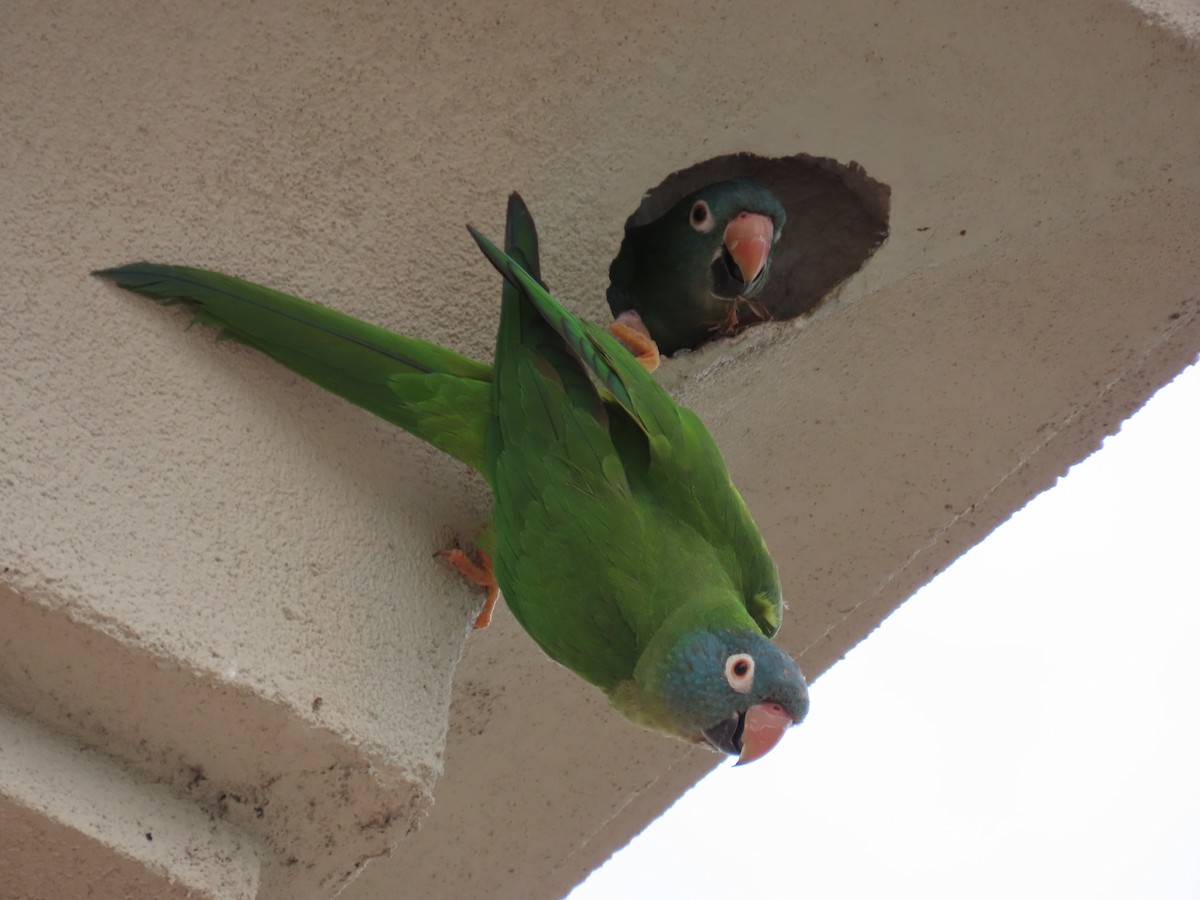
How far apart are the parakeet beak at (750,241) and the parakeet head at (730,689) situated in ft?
3.88

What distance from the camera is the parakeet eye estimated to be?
316cm

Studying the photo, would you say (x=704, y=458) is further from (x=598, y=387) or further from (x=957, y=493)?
(x=957, y=493)

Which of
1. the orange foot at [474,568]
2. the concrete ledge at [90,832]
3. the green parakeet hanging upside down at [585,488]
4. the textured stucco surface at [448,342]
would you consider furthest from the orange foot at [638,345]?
the concrete ledge at [90,832]

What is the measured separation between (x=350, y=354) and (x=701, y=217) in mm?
1319

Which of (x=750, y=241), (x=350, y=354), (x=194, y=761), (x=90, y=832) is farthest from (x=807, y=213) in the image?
(x=90, y=832)

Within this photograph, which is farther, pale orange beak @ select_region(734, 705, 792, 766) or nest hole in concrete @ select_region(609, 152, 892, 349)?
nest hole in concrete @ select_region(609, 152, 892, 349)

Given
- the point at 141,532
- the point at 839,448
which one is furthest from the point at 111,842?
the point at 839,448

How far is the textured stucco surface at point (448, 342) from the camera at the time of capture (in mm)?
1802

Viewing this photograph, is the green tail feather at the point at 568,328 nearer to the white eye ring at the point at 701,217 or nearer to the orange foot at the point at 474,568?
the orange foot at the point at 474,568

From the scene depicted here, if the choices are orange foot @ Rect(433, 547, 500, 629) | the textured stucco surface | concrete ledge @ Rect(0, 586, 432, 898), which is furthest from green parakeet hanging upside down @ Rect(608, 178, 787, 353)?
concrete ledge @ Rect(0, 586, 432, 898)

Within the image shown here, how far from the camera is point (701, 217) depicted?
3217 mm

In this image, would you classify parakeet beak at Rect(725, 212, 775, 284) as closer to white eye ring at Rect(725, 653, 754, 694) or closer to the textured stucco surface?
the textured stucco surface

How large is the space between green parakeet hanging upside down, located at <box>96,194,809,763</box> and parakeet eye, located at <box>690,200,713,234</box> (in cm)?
95

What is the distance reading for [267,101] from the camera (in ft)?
6.99
